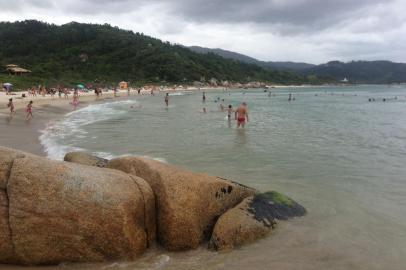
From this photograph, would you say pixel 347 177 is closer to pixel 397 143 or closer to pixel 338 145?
pixel 338 145

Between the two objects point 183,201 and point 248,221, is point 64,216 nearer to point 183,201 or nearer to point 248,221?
point 183,201

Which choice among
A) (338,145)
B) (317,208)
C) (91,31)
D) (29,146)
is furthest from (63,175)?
(91,31)

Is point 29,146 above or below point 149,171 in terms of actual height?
below

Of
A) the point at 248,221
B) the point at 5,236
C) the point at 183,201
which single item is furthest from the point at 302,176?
the point at 5,236

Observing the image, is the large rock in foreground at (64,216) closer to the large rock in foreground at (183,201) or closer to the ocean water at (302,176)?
the ocean water at (302,176)

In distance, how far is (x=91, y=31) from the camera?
5576 inches

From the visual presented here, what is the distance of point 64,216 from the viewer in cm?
538

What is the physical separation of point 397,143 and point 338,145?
9.37 feet

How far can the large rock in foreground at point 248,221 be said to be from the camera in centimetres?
604

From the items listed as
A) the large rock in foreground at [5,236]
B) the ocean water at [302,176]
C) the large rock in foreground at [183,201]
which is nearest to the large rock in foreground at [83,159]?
the large rock in foreground at [183,201]

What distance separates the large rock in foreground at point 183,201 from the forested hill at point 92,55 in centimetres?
9093

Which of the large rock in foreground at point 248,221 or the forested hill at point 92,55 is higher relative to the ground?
the forested hill at point 92,55

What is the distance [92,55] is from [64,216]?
12363cm

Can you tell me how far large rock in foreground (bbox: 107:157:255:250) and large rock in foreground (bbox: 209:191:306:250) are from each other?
0.23m
